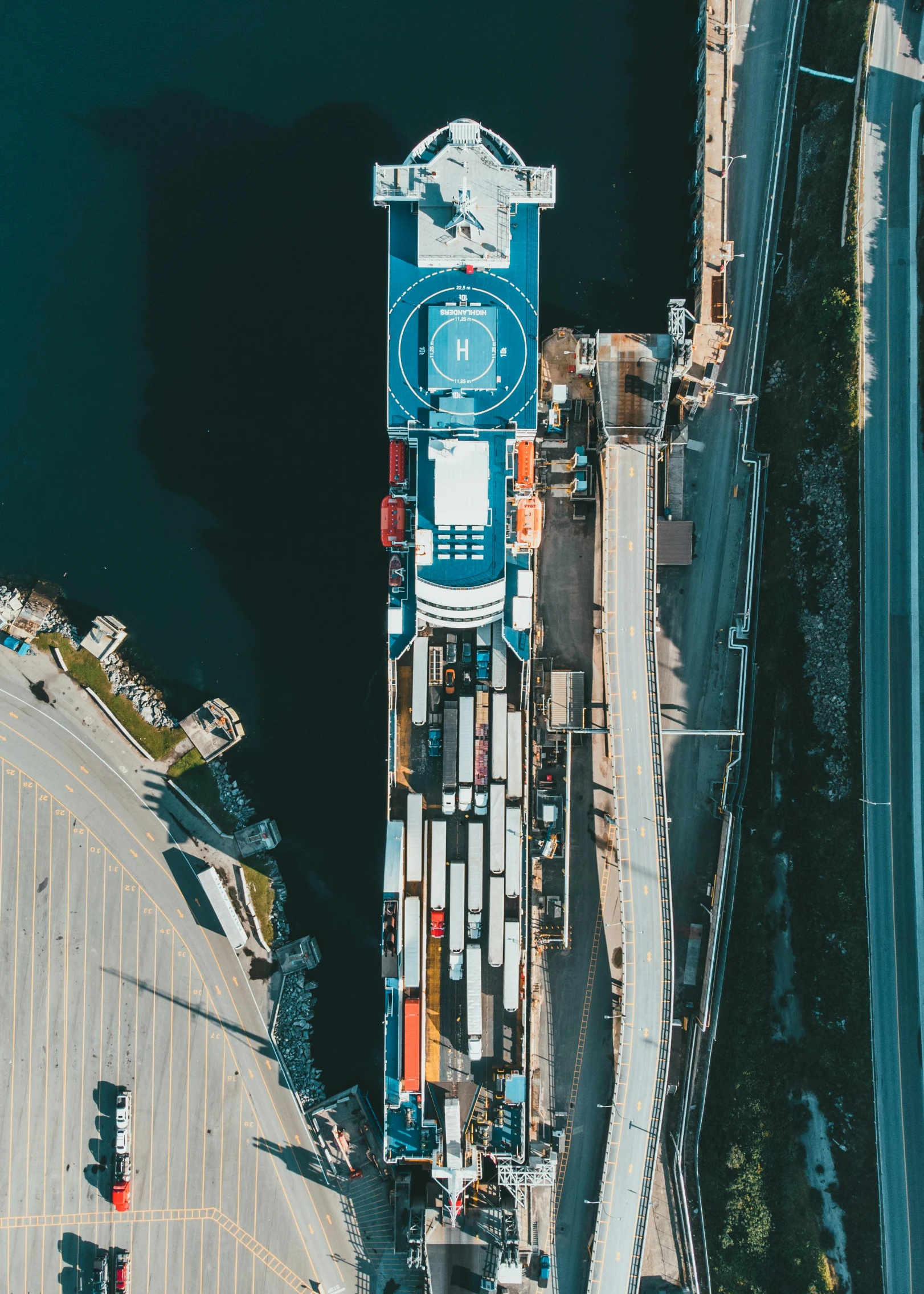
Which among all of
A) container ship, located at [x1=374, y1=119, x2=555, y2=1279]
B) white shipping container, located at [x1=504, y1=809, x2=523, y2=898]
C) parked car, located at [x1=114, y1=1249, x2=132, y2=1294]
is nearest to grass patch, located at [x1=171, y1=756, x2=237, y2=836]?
container ship, located at [x1=374, y1=119, x2=555, y2=1279]

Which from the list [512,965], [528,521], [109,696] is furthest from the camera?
[109,696]

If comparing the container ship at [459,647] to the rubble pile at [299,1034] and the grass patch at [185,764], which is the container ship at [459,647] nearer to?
the rubble pile at [299,1034]

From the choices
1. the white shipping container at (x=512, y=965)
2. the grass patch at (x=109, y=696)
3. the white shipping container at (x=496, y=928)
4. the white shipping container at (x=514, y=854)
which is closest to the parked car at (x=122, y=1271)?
the white shipping container at (x=512, y=965)

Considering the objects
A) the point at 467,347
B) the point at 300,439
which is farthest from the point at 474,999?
the point at 467,347

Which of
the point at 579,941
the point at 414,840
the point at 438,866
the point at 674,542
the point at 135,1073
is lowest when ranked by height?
the point at 135,1073

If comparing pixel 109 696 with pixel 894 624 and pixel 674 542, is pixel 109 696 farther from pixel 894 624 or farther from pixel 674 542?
pixel 894 624

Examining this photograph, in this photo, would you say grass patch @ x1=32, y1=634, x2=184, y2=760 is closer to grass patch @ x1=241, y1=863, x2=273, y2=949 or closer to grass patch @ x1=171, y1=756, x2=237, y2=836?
grass patch @ x1=171, y1=756, x2=237, y2=836
